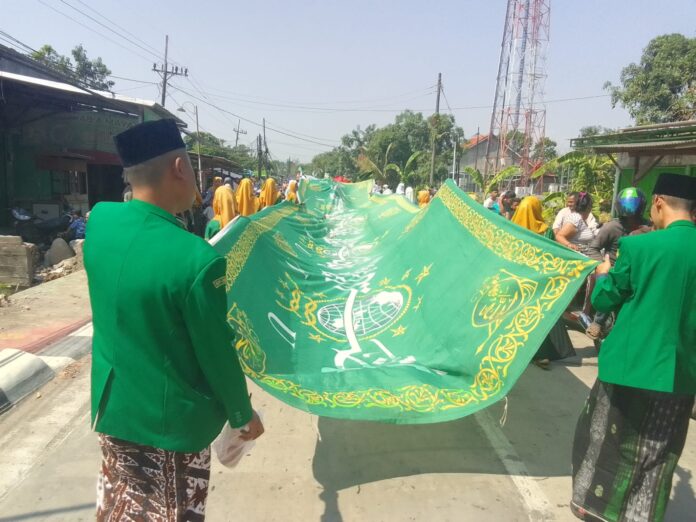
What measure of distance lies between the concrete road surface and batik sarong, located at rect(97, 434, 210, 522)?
957 millimetres

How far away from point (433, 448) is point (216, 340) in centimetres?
208

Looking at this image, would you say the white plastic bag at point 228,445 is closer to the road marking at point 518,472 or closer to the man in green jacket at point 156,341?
the man in green jacket at point 156,341

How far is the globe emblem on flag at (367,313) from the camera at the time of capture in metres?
3.69

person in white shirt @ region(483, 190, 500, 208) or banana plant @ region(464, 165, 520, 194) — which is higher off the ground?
banana plant @ region(464, 165, 520, 194)

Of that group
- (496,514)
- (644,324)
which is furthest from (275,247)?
(644,324)

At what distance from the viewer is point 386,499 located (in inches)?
98.8

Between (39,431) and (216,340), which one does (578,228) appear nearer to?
(216,340)

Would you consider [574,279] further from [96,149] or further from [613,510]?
[96,149]

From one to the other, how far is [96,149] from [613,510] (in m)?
16.8

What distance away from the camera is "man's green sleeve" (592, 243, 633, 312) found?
2.04 m

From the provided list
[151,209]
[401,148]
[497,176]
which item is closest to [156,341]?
[151,209]

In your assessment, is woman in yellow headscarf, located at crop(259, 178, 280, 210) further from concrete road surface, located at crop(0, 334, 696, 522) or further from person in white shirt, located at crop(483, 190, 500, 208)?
concrete road surface, located at crop(0, 334, 696, 522)

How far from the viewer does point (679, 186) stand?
6.72ft

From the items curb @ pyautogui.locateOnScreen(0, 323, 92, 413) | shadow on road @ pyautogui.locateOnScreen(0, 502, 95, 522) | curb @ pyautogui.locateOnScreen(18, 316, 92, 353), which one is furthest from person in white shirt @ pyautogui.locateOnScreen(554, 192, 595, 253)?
curb @ pyautogui.locateOnScreen(18, 316, 92, 353)
